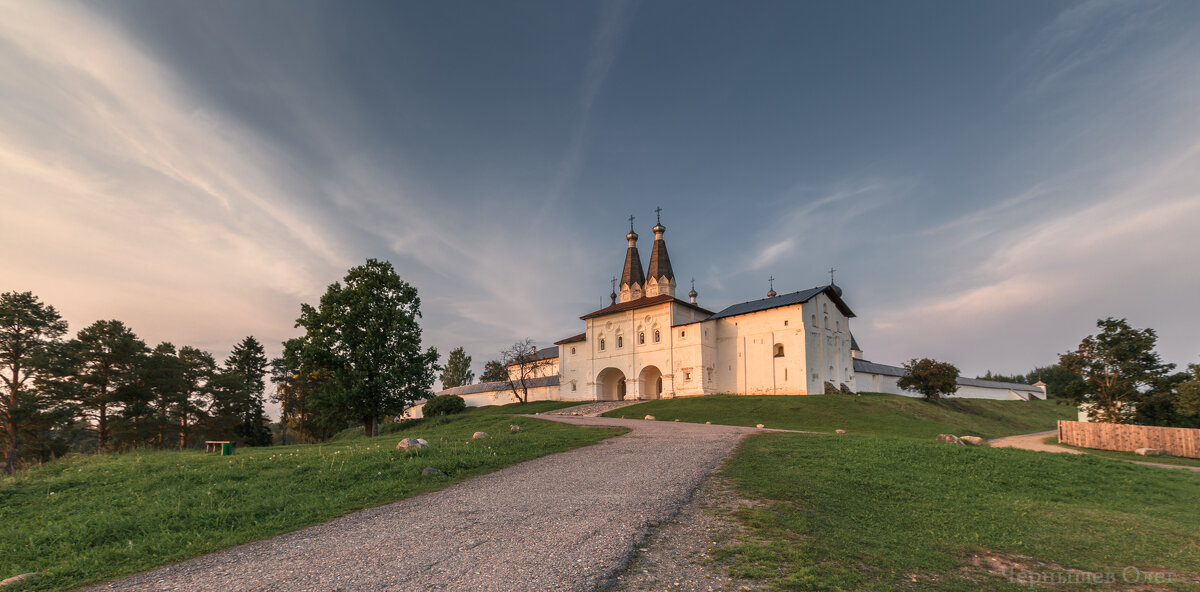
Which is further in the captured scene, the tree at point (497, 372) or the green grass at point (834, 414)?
the tree at point (497, 372)

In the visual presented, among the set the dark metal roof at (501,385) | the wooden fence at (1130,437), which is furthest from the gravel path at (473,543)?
the dark metal roof at (501,385)

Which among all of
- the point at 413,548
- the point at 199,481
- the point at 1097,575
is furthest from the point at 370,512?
the point at 1097,575

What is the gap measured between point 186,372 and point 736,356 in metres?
47.6

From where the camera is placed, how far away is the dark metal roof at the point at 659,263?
184 feet

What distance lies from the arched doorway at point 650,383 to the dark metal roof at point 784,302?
846cm

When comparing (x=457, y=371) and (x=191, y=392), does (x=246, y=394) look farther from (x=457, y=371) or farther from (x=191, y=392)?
(x=457, y=371)

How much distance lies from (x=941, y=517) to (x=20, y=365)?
46.4 meters

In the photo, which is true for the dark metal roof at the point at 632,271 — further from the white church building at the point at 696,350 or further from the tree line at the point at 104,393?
the tree line at the point at 104,393

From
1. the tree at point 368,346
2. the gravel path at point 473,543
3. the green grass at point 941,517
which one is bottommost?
the green grass at point 941,517

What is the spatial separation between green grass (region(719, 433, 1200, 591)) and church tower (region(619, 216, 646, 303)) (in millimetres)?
42961

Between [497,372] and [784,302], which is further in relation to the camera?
[497,372]

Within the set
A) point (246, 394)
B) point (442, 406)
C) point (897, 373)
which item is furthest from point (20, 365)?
point (897, 373)

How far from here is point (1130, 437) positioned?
2292cm

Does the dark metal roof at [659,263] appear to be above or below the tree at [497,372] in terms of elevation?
above
